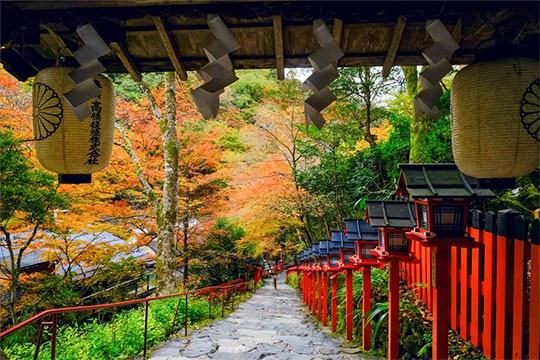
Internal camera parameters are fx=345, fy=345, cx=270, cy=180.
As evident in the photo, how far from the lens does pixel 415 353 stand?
4.93m

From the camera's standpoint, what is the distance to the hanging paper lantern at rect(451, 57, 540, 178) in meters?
2.09

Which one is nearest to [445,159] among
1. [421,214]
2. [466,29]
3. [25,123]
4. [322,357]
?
[421,214]

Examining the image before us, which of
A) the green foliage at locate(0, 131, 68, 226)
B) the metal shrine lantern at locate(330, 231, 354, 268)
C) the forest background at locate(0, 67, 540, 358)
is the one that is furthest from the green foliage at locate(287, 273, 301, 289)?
the green foliage at locate(0, 131, 68, 226)

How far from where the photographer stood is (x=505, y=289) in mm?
A: 3348

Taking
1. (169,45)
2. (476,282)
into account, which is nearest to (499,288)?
(476,282)

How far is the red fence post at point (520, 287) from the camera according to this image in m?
3.10

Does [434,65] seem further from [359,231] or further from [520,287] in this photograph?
[359,231]

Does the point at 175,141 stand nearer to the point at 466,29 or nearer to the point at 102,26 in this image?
the point at 102,26

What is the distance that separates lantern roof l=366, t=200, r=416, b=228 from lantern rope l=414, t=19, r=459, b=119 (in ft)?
9.81

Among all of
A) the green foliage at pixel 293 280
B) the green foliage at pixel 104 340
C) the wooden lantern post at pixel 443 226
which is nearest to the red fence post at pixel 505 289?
the wooden lantern post at pixel 443 226

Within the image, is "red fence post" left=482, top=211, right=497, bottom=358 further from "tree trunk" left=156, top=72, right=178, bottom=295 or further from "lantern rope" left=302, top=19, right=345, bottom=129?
"tree trunk" left=156, top=72, right=178, bottom=295

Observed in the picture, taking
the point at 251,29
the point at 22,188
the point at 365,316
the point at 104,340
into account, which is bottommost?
the point at 104,340

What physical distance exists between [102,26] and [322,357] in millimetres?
5477

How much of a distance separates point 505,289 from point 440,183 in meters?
1.17
